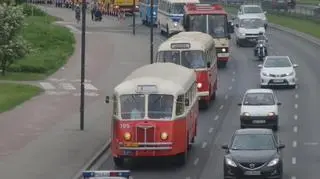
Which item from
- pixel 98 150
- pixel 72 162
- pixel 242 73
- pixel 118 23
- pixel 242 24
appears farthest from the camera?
pixel 118 23

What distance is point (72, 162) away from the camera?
115ft

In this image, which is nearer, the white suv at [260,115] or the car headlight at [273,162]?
the car headlight at [273,162]

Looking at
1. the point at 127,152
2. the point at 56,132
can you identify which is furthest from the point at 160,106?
the point at 56,132

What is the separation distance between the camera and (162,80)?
35.9 metres

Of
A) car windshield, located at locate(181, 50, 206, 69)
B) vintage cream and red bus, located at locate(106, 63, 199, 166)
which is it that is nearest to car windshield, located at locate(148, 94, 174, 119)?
vintage cream and red bus, located at locate(106, 63, 199, 166)

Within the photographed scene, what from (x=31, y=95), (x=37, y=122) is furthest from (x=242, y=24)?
(x=37, y=122)

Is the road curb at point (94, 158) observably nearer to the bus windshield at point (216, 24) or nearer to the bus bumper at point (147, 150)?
the bus bumper at point (147, 150)

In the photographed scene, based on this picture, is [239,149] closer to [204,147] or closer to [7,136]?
[204,147]

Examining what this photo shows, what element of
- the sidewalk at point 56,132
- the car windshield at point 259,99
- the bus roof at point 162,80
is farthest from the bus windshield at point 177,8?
the bus roof at point 162,80

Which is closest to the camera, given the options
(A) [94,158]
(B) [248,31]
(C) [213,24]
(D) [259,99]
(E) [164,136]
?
(E) [164,136]

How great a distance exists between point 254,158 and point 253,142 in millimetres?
1317

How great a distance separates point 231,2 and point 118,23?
30.8 metres

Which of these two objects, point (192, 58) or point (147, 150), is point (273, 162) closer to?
point (147, 150)

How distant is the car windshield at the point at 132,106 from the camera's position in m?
34.7
